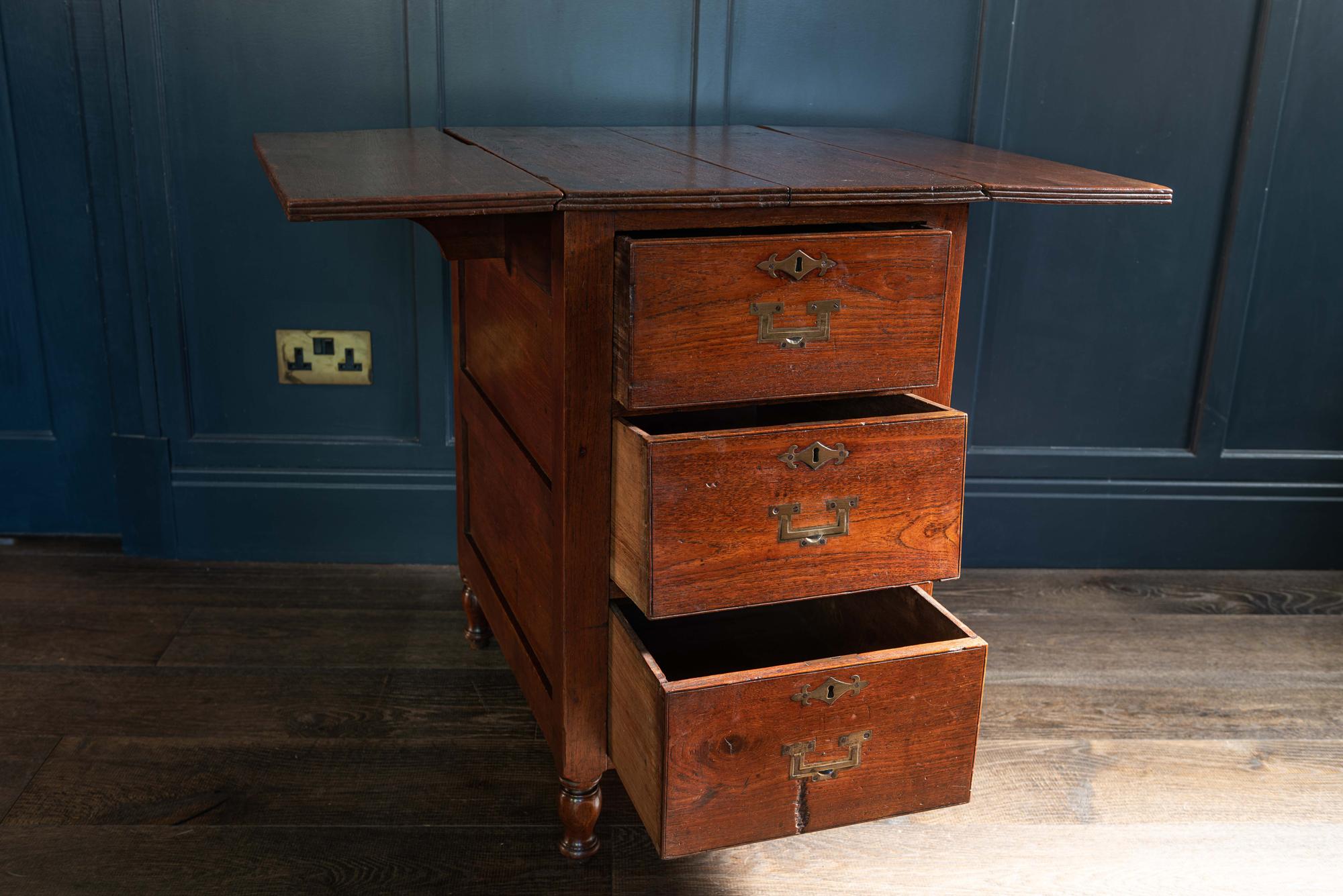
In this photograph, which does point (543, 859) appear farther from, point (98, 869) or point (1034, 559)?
point (1034, 559)

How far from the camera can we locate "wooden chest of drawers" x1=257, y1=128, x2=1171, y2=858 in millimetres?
1193

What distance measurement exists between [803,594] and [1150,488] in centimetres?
127

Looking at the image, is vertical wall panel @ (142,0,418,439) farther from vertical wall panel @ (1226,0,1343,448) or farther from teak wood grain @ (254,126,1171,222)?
vertical wall panel @ (1226,0,1343,448)

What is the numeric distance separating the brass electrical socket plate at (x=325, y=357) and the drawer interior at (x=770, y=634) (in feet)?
2.72

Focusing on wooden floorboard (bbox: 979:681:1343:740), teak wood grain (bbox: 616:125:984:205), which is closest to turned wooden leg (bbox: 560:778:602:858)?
wooden floorboard (bbox: 979:681:1343:740)

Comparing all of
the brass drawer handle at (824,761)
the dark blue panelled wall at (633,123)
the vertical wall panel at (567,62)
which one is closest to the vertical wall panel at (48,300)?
the dark blue panelled wall at (633,123)

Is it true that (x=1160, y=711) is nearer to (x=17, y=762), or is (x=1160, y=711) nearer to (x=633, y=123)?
(x=633, y=123)

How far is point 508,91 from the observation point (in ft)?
6.46

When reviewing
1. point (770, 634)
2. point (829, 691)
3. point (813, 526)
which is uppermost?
point (813, 526)

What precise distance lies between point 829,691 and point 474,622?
0.84m

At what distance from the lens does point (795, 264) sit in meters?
1.21

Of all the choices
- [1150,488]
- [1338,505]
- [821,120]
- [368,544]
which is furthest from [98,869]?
[1338,505]

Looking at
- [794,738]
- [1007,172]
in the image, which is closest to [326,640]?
[794,738]

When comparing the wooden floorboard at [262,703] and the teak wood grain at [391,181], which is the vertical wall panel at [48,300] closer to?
the wooden floorboard at [262,703]
